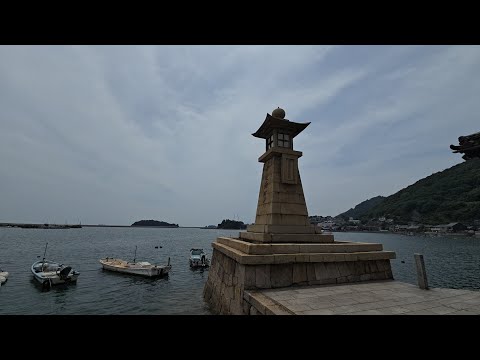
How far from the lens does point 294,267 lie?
8469 millimetres

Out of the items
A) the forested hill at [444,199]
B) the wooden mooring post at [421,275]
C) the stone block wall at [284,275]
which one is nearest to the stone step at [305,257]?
the stone block wall at [284,275]

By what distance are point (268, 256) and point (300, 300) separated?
174 centimetres

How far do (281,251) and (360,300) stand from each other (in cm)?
275

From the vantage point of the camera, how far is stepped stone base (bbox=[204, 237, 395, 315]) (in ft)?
26.5

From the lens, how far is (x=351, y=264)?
9164 millimetres

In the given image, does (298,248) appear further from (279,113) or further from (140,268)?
(140,268)

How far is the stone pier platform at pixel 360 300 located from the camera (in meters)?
5.93

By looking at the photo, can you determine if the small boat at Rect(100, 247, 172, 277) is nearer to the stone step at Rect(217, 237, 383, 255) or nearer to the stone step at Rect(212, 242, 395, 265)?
the stone step at Rect(217, 237, 383, 255)

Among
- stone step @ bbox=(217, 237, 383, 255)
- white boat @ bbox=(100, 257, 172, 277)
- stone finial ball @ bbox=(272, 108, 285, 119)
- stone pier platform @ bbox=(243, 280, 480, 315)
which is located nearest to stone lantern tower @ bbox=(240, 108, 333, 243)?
stone finial ball @ bbox=(272, 108, 285, 119)

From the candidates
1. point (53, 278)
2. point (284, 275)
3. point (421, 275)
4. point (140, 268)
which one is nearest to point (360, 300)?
point (284, 275)

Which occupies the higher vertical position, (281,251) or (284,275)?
(281,251)

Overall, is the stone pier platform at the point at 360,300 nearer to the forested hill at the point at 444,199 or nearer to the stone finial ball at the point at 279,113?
the stone finial ball at the point at 279,113

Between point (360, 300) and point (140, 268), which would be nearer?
point (360, 300)
